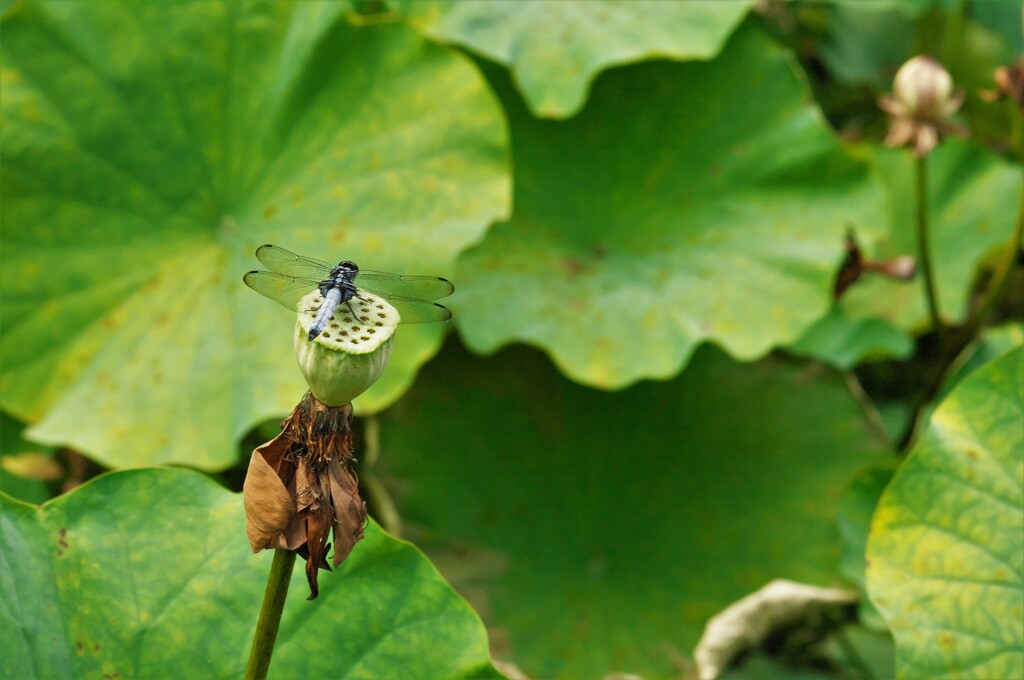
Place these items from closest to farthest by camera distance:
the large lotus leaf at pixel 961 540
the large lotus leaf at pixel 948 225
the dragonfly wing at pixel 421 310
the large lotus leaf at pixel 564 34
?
the dragonfly wing at pixel 421 310 < the large lotus leaf at pixel 961 540 < the large lotus leaf at pixel 564 34 < the large lotus leaf at pixel 948 225

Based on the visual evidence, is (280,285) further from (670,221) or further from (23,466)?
(670,221)

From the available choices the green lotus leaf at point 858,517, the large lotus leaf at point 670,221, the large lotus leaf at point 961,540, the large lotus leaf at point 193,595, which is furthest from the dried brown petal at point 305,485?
the green lotus leaf at point 858,517

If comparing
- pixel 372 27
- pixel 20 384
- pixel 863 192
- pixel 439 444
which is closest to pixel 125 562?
pixel 20 384

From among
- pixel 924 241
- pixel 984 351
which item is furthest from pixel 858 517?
pixel 924 241

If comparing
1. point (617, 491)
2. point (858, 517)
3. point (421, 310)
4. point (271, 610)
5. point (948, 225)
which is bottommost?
point (617, 491)

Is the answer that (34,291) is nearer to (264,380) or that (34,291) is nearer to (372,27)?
(264,380)

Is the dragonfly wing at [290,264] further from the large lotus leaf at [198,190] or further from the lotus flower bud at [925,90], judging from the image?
the lotus flower bud at [925,90]

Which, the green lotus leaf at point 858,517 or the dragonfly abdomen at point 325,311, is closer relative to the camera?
the dragonfly abdomen at point 325,311

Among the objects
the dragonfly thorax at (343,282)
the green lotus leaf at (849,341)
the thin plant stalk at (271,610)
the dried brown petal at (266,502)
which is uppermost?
the dragonfly thorax at (343,282)
